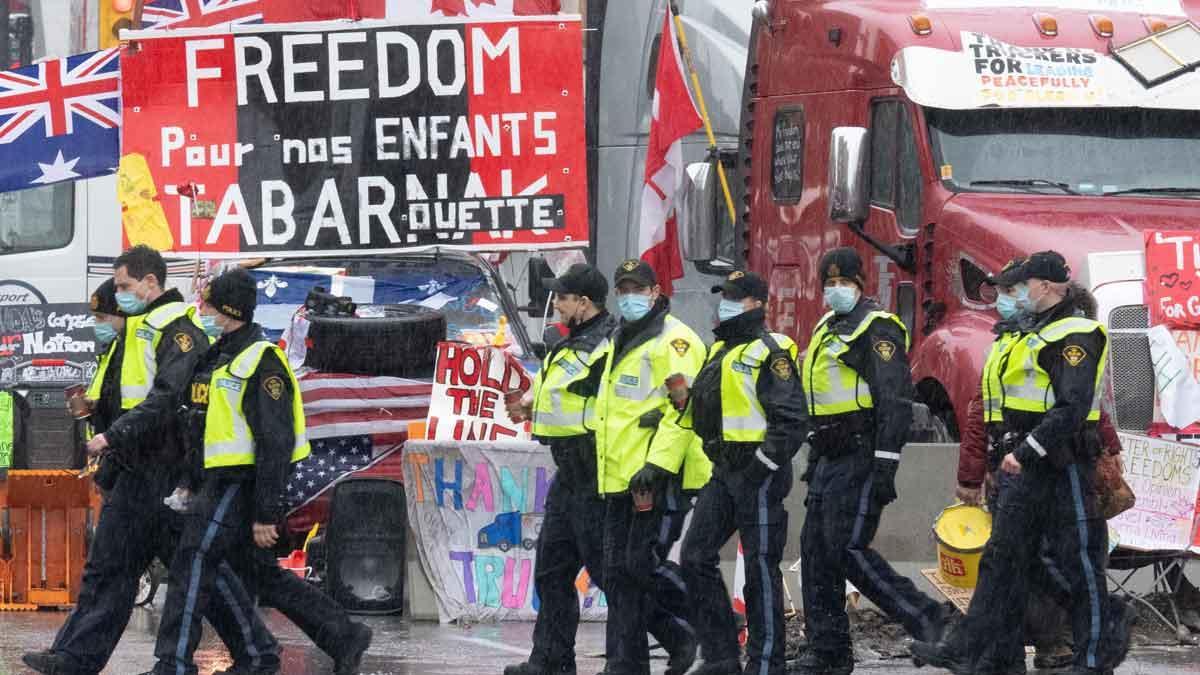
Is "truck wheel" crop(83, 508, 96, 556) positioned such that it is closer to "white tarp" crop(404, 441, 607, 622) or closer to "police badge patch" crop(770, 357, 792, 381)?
"white tarp" crop(404, 441, 607, 622)

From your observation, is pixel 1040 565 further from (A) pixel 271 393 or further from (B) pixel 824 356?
(A) pixel 271 393

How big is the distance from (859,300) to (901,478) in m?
2.12

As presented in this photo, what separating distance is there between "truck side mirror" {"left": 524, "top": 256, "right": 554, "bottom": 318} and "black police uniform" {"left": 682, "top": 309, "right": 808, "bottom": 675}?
5.89 metres

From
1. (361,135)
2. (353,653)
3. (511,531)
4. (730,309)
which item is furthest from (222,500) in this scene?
(361,135)

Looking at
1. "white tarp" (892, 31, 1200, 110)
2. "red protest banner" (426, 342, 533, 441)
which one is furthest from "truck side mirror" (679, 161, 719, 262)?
"white tarp" (892, 31, 1200, 110)

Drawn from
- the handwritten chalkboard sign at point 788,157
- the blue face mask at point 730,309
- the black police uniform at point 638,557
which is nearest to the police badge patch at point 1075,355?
the blue face mask at point 730,309

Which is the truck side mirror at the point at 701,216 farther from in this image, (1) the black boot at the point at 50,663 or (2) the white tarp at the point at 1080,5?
(1) the black boot at the point at 50,663

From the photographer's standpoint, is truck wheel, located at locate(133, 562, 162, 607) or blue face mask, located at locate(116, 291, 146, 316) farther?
truck wheel, located at locate(133, 562, 162, 607)

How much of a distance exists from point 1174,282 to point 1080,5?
244 cm

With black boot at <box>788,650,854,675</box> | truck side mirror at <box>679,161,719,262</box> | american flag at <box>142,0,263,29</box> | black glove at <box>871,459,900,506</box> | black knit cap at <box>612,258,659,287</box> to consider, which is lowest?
black boot at <box>788,650,854,675</box>

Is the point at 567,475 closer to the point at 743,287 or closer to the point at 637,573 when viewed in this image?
the point at 637,573

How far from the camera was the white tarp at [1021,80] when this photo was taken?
1396 centimetres

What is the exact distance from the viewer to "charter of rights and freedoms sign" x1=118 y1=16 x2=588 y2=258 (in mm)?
16016

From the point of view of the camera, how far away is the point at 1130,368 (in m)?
13.0
